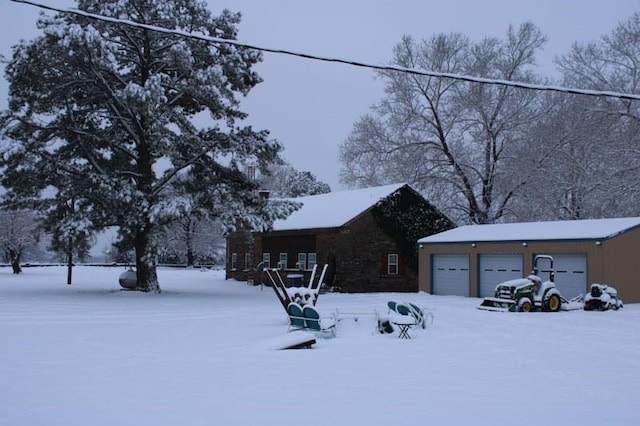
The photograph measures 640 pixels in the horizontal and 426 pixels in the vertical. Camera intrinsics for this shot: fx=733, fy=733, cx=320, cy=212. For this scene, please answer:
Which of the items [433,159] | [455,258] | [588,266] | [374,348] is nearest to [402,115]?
[433,159]

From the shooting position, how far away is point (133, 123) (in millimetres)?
33062

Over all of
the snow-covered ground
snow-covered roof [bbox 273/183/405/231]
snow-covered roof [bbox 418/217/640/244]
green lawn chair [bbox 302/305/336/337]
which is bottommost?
the snow-covered ground

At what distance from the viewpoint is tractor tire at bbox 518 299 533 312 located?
2467 cm

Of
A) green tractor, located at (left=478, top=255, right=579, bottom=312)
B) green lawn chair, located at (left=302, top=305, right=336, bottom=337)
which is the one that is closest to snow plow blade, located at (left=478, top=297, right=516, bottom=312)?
green tractor, located at (left=478, top=255, right=579, bottom=312)

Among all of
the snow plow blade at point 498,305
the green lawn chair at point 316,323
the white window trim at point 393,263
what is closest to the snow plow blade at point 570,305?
the snow plow blade at point 498,305

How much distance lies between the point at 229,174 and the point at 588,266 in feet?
52.1

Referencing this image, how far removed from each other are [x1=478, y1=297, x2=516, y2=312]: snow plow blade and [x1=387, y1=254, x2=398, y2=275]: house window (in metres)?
12.9

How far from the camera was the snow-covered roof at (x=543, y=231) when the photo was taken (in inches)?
1121

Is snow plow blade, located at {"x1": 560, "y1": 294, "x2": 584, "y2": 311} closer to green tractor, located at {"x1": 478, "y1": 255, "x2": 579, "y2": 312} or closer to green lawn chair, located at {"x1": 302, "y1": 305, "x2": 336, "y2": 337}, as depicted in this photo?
green tractor, located at {"x1": 478, "y1": 255, "x2": 579, "y2": 312}

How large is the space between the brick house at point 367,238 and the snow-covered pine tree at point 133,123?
4.61 m

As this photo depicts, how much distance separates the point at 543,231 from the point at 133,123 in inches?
733

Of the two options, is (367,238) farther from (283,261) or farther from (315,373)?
(315,373)

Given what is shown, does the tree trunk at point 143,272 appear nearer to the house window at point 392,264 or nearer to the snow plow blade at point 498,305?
the house window at point 392,264

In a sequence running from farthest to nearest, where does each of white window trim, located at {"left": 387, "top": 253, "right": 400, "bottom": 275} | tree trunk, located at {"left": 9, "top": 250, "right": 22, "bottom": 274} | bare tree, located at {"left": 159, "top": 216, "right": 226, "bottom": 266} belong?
bare tree, located at {"left": 159, "top": 216, "right": 226, "bottom": 266} → tree trunk, located at {"left": 9, "top": 250, "right": 22, "bottom": 274} → white window trim, located at {"left": 387, "top": 253, "right": 400, "bottom": 275}
